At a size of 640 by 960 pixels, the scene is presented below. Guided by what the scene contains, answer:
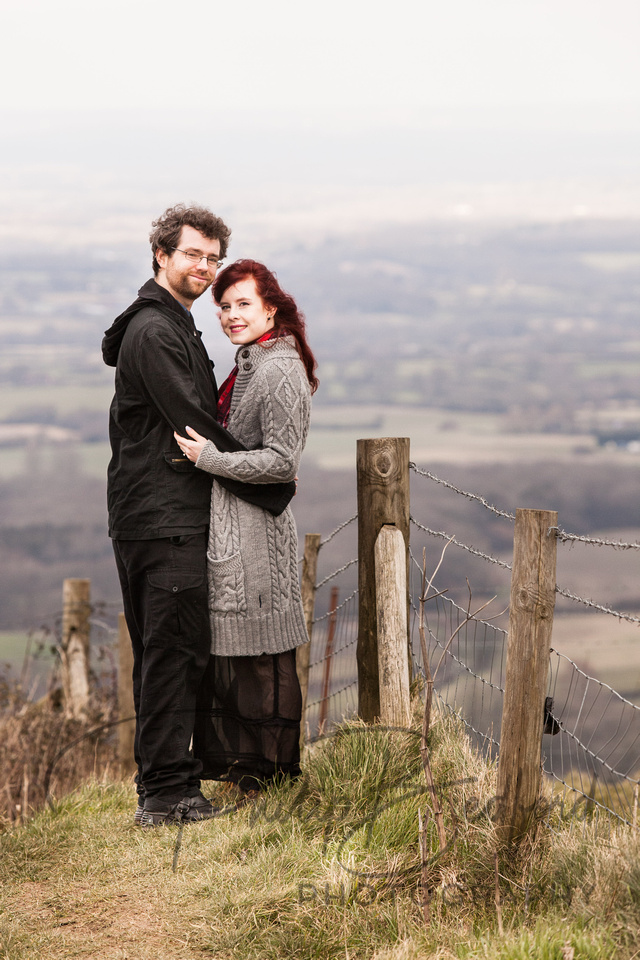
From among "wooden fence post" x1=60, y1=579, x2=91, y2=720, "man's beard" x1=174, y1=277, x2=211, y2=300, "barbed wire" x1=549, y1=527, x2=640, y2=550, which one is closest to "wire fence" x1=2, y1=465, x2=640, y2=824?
"barbed wire" x1=549, y1=527, x2=640, y2=550

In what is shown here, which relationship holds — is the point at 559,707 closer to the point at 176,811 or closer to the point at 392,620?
the point at 392,620

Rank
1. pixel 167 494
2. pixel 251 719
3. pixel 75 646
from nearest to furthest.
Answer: pixel 167 494, pixel 251 719, pixel 75 646

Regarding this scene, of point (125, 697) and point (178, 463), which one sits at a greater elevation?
point (178, 463)

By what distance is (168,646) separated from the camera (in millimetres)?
3924

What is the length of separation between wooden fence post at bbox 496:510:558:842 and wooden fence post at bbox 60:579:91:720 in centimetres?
529

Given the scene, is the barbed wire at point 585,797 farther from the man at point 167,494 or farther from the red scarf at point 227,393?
the red scarf at point 227,393

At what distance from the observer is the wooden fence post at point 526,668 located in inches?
116

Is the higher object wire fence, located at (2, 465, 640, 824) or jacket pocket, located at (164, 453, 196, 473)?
jacket pocket, located at (164, 453, 196, 473)

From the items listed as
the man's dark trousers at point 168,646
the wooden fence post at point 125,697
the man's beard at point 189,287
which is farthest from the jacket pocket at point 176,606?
the wooden fence post at point 125,697

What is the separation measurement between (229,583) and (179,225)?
4.97 ft

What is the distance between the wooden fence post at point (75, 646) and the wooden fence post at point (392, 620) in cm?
421

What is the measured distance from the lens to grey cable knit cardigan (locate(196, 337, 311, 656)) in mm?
3861

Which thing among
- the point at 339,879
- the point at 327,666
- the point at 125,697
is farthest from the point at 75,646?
the point at 339,879

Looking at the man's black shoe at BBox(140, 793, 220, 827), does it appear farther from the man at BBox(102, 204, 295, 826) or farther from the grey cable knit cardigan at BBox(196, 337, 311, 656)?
the grey cable knit cardigan at BBox(196, 337, 311, 656)
